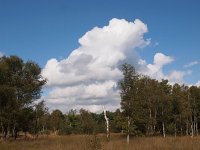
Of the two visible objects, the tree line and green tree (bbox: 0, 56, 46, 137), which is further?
green tree (bbox: 0, 56, 46, 137)

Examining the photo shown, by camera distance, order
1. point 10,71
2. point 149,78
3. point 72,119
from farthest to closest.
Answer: point 72,119, point 149,78, point 10,71

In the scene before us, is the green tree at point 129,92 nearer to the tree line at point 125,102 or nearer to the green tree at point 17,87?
the tree line at point 125,102

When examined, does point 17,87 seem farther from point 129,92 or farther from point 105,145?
point 105,145

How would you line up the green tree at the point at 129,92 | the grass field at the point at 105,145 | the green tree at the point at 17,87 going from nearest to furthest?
the grass field at the point at 105,145 < the green tree at the point at 129,92 < the green tree at the point at 17,87

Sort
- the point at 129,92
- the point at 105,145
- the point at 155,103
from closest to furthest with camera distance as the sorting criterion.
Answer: the point at 105,145 < the point at 129,92 < the point at 155,103

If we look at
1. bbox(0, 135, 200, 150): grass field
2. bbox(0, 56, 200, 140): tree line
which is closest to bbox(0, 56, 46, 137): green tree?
bbox(0, 56, 200, 140): tree line

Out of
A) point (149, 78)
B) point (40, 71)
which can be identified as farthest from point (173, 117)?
point (40, 71)

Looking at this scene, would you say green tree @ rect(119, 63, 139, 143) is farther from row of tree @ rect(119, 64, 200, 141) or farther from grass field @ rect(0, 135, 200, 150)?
grass field @ rect(0, 135, 200, 150)

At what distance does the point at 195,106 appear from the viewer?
68.9 metres

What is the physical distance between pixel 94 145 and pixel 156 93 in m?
40.7

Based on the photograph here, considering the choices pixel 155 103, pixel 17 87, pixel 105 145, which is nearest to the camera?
pixel 105 145

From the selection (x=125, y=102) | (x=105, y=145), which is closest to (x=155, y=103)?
(x=125, y=102)

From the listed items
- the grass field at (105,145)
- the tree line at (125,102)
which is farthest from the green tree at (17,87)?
the grass field at (105,145)

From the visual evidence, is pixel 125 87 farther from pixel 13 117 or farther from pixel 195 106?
pixel 195 106
